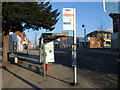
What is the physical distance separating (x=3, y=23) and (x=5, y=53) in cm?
Answer: 346

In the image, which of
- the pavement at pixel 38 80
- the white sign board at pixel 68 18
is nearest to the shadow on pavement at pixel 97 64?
the pavement at pixel 38 80

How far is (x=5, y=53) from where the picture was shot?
16.3m

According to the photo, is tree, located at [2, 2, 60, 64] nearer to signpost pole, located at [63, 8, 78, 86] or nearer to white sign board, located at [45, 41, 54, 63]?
white sign board, located at [45, 41, 54, 63]

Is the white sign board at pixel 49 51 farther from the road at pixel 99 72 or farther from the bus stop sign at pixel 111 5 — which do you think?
the bus stop sign at pixel 111 5

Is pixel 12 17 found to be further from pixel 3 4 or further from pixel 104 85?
pixel 104 85

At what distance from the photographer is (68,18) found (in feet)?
25.8

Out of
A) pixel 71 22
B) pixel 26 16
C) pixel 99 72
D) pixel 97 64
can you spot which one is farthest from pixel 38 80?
pixel 97 64

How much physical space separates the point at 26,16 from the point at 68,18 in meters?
6.20

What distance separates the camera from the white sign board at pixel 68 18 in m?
7.80

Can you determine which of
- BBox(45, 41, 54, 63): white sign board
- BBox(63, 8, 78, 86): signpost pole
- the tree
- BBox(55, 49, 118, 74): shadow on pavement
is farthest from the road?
the tree

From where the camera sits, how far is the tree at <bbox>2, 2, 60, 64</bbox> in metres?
12.9

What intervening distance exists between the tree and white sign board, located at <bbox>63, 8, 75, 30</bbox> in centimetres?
591

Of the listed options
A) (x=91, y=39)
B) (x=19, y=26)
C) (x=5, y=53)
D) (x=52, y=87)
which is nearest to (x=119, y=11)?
(x=52, y=87)

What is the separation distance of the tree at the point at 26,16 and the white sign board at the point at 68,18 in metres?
5.91
